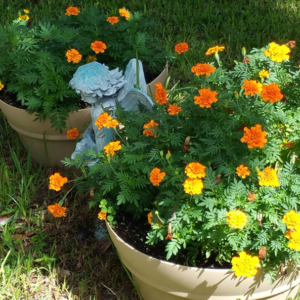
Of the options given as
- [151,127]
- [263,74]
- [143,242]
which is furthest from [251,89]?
[143,242]

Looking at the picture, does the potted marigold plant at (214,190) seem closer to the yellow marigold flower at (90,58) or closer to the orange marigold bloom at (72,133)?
the orange marigold bloom at (72,133)

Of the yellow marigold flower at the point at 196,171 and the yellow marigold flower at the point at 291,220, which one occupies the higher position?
the yellow marigold flower at the point at 196,171

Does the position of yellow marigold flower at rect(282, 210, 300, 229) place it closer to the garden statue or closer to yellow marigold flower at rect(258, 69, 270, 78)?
yellow marigold flower at rect(258, 69, 270, 78)

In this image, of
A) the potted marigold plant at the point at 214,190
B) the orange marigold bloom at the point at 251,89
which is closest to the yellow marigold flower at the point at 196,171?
the potted marigold plant at the point at 214,190

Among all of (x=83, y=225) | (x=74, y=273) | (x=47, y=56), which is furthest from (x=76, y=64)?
(x=74, y=273)

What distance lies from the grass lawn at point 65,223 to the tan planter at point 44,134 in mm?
82

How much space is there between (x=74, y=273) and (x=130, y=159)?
0.73 m

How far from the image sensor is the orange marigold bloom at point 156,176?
1.54 meters

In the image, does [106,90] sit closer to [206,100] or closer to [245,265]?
[206,100]

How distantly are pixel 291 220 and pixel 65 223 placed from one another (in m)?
1.33

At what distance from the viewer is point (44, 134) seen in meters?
2.47

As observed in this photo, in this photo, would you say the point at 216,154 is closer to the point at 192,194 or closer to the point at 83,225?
the point at 192,194

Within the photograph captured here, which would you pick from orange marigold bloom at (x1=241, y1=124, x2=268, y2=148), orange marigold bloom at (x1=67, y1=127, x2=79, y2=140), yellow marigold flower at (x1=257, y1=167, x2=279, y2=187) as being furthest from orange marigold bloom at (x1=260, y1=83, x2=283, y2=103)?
orange marigold bloom at (x1=67, y1=127, x2=79, y2=140)

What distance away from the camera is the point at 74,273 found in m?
2.09
